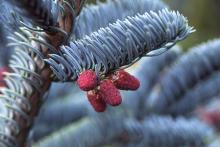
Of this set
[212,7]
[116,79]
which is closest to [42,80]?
[116,79]

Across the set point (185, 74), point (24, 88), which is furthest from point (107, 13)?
point (185, 74)

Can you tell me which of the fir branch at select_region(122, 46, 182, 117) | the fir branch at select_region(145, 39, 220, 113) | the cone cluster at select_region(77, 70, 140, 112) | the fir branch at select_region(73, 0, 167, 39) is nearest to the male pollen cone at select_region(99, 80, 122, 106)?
the cone cluster at select_region(77, 70, 140, 112)

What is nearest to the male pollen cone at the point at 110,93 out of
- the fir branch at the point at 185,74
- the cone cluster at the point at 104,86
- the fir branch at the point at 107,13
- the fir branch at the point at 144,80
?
the cone cluster at the point at 104,86

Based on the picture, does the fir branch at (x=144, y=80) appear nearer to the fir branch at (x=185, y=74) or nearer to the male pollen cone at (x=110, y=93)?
the fir branch at (x=185, y=74)

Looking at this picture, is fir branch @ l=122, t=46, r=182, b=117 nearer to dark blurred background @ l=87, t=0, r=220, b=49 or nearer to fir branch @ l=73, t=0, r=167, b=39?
fir branch @ l=73, t=0, r=167, b=39

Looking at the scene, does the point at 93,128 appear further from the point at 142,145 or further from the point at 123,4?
the point at 123,4
